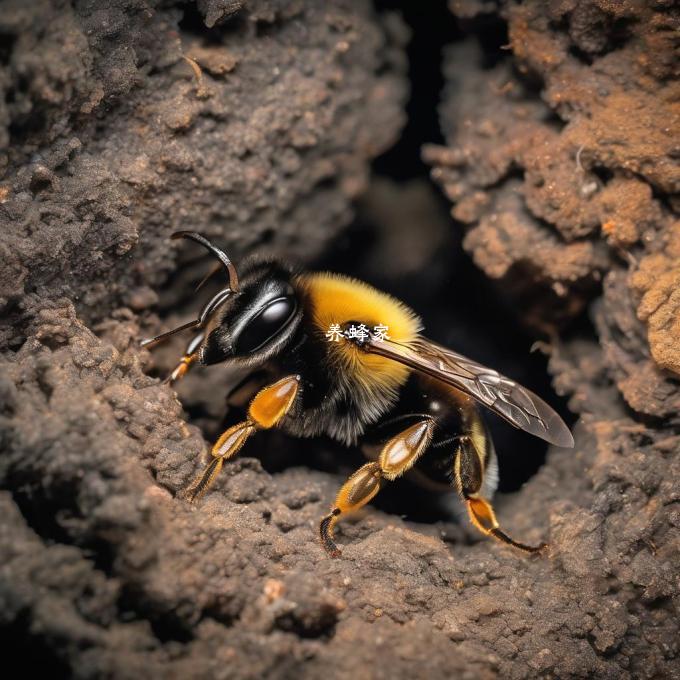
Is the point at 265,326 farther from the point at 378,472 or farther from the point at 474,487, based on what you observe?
the point at 474,487

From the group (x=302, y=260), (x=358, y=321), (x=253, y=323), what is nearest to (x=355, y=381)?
(x=358, y=321)

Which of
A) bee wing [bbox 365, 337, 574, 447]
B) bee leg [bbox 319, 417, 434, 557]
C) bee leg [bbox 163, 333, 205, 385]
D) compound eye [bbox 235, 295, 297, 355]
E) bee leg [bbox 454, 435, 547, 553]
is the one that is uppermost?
compound eye [bbox 235, 295, 297, 355]

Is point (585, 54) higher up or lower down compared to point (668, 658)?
higher up

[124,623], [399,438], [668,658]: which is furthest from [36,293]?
[668,658]

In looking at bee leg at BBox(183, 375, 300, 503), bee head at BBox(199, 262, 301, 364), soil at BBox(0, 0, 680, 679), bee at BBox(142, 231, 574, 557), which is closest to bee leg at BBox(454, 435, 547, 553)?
bee at BBox(142, 231, 574, 557)

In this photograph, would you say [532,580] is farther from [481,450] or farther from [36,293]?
[36,293]

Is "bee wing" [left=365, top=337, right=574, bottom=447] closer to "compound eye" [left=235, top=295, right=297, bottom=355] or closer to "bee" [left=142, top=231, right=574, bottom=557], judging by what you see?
"bee" [left=142, top=231, right=574, bottom=557]
